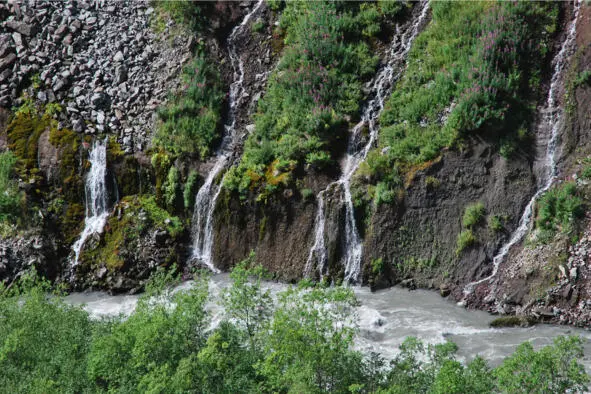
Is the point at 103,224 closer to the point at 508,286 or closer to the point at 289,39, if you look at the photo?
the point at 289,39

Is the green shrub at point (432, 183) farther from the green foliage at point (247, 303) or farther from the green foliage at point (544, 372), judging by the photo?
the green foliage at point (544, 372)

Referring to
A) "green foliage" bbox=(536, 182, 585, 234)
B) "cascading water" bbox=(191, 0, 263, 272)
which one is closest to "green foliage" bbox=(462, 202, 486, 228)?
"green foliage" bbox=(536, 182, 585, 234)

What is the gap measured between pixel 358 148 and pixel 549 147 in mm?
5416

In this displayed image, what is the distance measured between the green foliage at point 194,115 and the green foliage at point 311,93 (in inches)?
65.1

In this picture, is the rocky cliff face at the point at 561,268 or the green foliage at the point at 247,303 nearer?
the green foliage at the point at 247,303

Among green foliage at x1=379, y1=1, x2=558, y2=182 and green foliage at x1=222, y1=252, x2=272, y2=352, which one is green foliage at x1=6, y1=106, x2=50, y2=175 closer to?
green foliage at x1=379, y1=1, x2=558, y2=182

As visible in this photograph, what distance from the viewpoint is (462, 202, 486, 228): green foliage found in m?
17.3

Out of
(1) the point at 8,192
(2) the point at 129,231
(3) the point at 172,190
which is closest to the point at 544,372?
(3) the point at 172,190

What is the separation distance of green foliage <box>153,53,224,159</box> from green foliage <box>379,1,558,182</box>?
601 centimetres

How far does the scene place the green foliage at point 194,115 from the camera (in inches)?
852

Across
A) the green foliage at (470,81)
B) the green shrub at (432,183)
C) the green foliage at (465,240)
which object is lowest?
the green foliage at (465,240)

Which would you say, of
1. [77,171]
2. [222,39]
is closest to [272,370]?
[77,171]

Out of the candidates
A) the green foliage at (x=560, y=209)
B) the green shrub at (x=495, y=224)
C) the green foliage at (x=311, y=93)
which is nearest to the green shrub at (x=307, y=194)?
the green foliage at (x=311, y=93)

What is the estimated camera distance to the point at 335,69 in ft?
69.3
